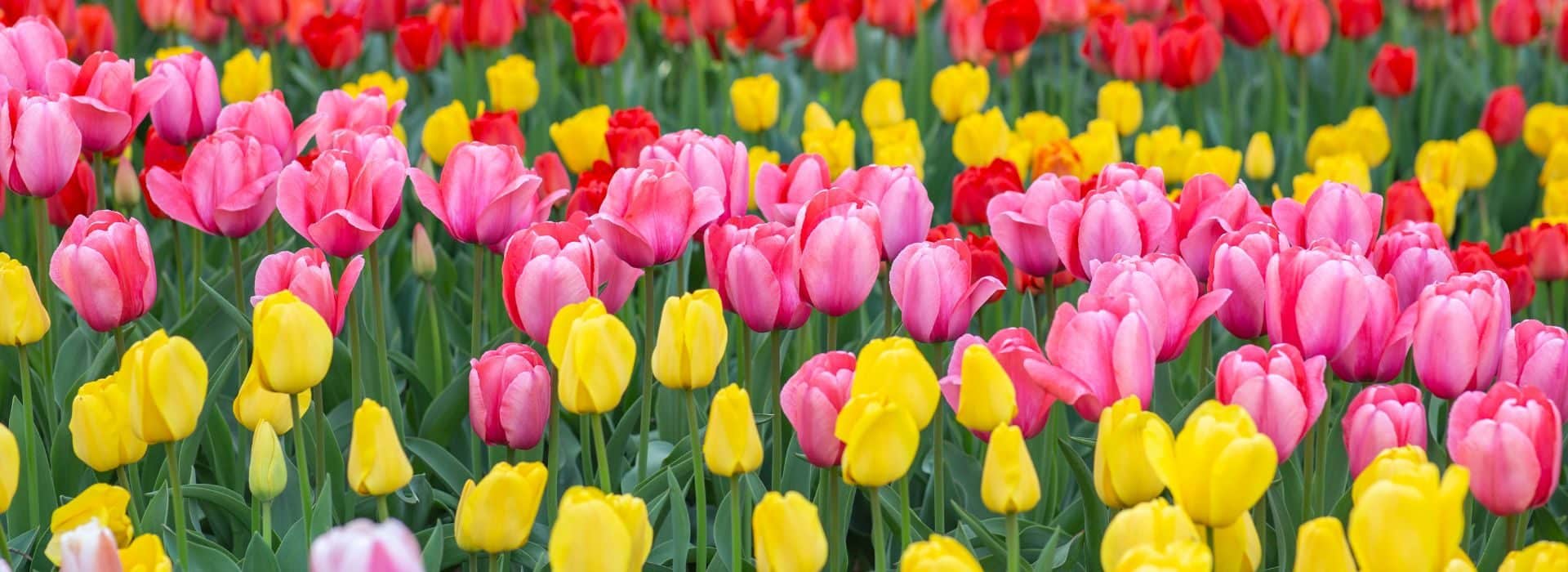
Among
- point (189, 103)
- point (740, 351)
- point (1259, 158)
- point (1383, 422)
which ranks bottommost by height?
point (1259, 158)

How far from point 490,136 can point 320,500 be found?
126cm

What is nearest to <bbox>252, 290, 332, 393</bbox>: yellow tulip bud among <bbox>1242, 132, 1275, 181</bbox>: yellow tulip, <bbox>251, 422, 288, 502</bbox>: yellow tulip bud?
<bbox>251, 422, 288, 502</bbox>: yellow tulip bud

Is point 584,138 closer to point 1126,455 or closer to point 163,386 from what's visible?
point 163,386

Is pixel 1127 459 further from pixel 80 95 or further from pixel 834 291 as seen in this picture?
pixel 80 95

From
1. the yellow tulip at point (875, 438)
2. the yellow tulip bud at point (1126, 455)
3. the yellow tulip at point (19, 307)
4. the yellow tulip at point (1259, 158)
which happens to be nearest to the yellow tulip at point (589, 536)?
the yellow tulip at point (875, 438)

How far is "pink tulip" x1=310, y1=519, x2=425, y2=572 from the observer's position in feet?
3.72

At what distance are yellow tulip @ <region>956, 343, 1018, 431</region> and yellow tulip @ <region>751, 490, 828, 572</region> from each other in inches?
8.9

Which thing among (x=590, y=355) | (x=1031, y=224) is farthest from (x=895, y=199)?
(x=590, y=355)

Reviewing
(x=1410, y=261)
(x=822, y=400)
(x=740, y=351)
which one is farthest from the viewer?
(x=740, y=351)

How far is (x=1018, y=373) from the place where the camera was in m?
1.82

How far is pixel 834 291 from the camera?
2.02m

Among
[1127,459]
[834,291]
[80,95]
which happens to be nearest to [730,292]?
[834,291]

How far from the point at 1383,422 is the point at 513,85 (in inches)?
95.5

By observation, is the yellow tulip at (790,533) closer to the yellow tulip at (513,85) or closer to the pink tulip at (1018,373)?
the pink tulip at (1018,373)
